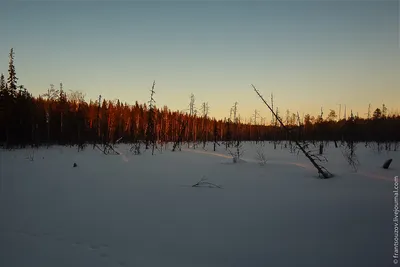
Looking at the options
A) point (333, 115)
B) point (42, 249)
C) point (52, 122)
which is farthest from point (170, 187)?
point (333, 115)

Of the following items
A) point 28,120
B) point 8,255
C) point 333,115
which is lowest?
point 8,255

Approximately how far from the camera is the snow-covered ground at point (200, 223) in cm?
319

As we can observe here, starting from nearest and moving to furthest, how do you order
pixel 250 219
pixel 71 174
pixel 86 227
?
pixel 86 227 → pixel 250 219 → pixel 71 174

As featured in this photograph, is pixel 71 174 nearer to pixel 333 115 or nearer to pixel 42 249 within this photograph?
pixel 42 249

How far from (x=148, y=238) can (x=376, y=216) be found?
3911 mm

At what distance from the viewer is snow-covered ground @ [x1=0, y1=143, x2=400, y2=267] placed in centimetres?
319

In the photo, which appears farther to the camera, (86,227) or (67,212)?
(67,212)

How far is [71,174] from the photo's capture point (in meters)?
9.12

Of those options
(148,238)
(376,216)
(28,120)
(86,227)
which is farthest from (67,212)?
(28,120)

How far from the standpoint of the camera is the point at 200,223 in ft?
14.0

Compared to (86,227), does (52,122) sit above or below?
above

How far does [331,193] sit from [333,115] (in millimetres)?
53578

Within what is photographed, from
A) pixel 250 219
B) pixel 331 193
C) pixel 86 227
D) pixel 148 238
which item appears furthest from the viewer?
pixel 331 193

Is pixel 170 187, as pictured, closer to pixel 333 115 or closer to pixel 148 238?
pixel 148 238
